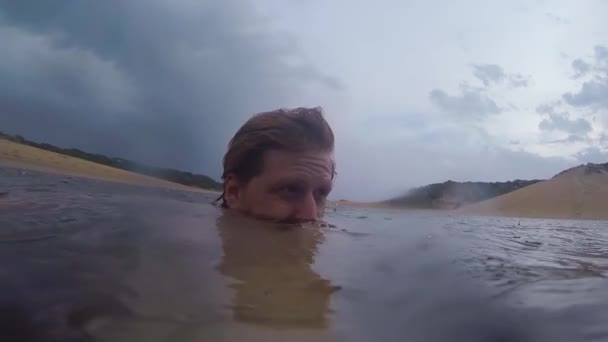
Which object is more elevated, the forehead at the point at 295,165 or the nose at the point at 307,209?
the forehead at the point at 295,165

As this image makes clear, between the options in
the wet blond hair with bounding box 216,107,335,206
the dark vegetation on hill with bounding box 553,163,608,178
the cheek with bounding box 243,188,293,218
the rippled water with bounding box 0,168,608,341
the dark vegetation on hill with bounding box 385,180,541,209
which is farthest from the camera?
the dark vegetation on hill with bounding box 385,180,541,209

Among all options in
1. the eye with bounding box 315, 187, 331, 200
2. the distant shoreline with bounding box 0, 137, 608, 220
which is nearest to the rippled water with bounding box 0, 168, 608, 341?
the eye with bounding box 315, 187, 331, 200

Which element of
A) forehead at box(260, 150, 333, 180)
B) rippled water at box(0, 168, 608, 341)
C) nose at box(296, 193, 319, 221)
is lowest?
rippled water at box(0, 168, 608, 341)

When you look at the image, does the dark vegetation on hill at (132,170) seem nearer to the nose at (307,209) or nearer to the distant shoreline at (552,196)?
the distant shoreline at (552,196)

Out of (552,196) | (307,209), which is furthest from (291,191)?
(552,196)

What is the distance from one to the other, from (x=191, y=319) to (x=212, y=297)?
0.55 feet

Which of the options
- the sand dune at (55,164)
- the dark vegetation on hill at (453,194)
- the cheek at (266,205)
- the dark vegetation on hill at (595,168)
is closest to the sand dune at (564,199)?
the dark vegetation on hill at (595,168)

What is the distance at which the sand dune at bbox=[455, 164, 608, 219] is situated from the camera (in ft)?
41.9

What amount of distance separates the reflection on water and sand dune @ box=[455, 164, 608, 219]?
473 inches

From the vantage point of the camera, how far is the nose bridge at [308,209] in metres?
3.13

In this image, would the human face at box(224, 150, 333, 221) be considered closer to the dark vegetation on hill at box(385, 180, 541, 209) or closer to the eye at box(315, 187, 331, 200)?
the eye at box(315, 187, 331, 200)

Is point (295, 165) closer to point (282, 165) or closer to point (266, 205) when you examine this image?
point (282, 165)

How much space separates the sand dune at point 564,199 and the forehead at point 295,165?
11092mm

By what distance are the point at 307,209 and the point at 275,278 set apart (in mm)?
1729
